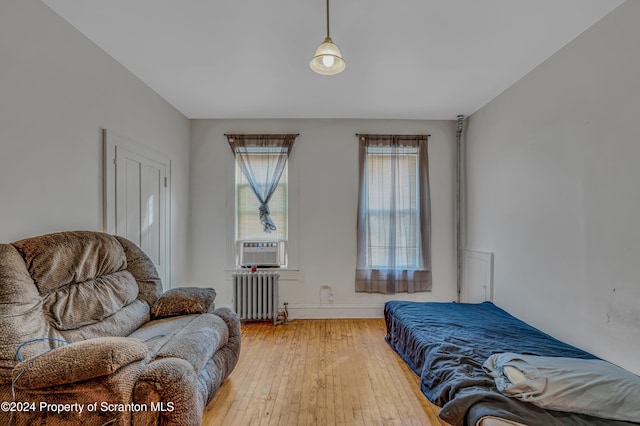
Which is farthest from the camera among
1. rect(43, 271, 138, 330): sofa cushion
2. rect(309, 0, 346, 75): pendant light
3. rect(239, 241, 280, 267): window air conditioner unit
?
rect(239, 241, 280, 267): window air conditioner unit

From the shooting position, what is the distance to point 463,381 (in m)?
1.76

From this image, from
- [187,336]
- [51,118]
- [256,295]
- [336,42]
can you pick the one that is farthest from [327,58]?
[256,295]

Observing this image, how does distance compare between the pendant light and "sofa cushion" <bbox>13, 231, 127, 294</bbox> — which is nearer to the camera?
"sofa cushion" <bbox>13, 231, 127, 294</bbox>

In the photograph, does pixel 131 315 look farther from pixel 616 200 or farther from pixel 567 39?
pixel 567 39

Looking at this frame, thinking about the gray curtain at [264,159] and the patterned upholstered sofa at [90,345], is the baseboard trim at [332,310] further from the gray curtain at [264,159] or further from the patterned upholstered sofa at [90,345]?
the patterned upholstered sofa at [90,345]

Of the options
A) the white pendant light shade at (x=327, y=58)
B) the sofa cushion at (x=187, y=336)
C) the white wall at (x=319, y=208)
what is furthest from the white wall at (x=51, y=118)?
the white pendant light shade at (x=327, y=58)

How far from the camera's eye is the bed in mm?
1515

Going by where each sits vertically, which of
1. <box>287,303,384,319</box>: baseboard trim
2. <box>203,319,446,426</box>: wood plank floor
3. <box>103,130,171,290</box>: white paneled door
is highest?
<box>103,130,171,290</box>: white paneled door

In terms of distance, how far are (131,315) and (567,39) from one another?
384 cm

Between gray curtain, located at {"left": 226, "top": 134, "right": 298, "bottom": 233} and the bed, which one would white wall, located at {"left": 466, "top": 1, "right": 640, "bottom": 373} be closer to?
the bed

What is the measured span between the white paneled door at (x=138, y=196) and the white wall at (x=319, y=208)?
626 mm

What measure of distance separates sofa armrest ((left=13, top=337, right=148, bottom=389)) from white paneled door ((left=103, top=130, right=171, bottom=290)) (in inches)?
52.3

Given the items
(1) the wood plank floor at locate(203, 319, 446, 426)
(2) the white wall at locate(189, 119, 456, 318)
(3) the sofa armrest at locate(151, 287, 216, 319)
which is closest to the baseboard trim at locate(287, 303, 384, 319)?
(2) the white wall at locate(189, 119, 456, 318)

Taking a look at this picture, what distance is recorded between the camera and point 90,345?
1.37 metres
